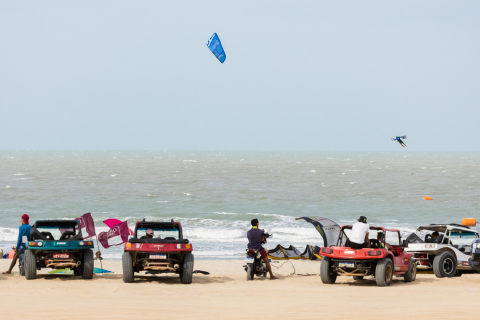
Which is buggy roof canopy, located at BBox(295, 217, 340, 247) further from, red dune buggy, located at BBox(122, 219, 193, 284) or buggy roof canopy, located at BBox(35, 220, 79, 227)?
buggy roof canopy, located at BBox(35, 220, 79, 227)

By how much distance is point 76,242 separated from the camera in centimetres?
1272

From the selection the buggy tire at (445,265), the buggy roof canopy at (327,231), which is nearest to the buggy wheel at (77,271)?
the buggy roof canopy at (327,231)

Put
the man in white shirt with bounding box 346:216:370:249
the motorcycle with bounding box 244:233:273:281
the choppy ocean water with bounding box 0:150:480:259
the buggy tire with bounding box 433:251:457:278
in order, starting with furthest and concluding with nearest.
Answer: the choppy ocean water with bounding box 0:150:480:259 → the buggy tire with bounding box 433:251:457:278 → the motorcycle with bounding box 244:233:273:281 → the man in white shirt with bounding box 346:216:370:249

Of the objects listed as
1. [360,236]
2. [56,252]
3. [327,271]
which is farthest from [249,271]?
[56,252]

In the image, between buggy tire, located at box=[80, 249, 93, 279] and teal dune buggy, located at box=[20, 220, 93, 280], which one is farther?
buggy tire, located at box=[80, 249, 93, 279]

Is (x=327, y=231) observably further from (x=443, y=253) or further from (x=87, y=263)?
(x=87, y=263)

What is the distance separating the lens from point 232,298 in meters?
10.6

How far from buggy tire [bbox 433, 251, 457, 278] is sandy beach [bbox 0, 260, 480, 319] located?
0.39 metres

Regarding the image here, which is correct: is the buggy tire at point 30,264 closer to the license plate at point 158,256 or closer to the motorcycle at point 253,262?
the license plate at point 158,256

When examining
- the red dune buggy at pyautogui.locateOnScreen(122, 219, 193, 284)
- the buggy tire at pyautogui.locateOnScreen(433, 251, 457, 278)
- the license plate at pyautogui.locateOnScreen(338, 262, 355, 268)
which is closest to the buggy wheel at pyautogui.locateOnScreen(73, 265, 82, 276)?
the red dune buggy at pyautogui.locateOnScreen(122, 219, 193, 284)

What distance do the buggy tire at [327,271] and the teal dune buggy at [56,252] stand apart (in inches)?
185

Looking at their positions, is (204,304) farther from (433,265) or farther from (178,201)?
(178,201)

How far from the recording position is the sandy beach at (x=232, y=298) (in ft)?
29.0

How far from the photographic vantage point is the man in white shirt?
12.1m
